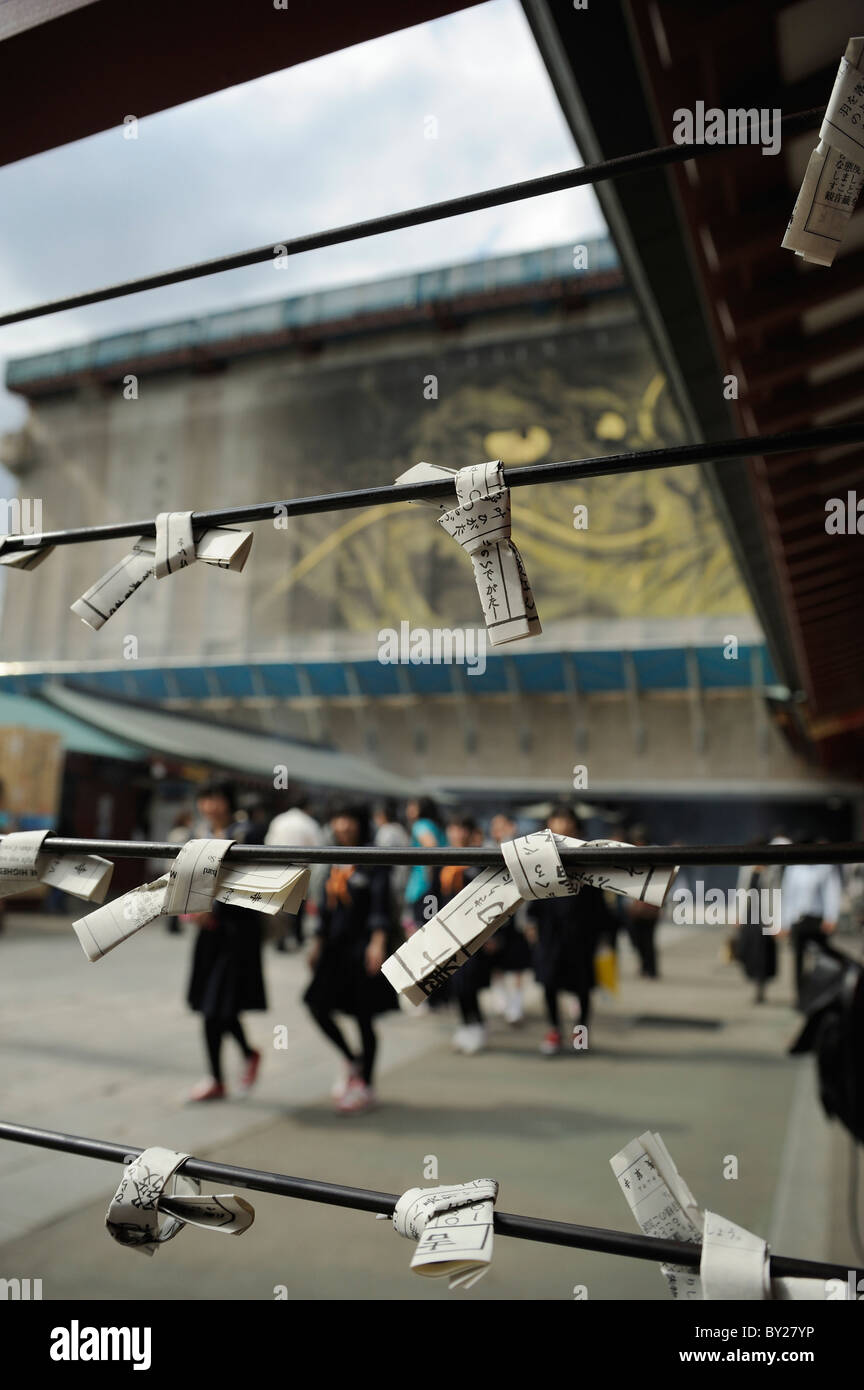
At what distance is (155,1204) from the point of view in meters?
1.23

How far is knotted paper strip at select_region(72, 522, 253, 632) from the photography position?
1.33 metres

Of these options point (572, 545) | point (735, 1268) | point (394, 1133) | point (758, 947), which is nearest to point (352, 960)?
point (394, 1133)

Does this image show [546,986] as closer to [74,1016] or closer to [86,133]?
[74,1016]

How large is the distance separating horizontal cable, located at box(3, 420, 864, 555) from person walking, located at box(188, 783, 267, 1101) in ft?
12.3

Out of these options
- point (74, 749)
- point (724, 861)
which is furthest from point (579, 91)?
point (74, 749)

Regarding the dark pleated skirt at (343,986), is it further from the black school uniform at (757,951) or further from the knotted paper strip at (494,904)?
the black school uniform at (757,951)

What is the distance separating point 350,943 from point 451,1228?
455 cm

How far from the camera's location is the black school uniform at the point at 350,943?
17.6ft

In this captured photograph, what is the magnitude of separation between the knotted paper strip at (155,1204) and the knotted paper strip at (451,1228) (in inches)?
8.9

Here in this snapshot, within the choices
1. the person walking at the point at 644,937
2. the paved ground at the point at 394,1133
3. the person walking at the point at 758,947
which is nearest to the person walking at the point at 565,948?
the paved ground at the point at 394,1133

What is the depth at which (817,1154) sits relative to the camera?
4910 millimetres

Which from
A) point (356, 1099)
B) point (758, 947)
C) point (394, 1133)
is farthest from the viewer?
point (758, 947)

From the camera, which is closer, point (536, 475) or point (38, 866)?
point (536, 475)

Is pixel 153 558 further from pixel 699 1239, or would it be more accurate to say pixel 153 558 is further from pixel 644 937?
pixel 644 937
